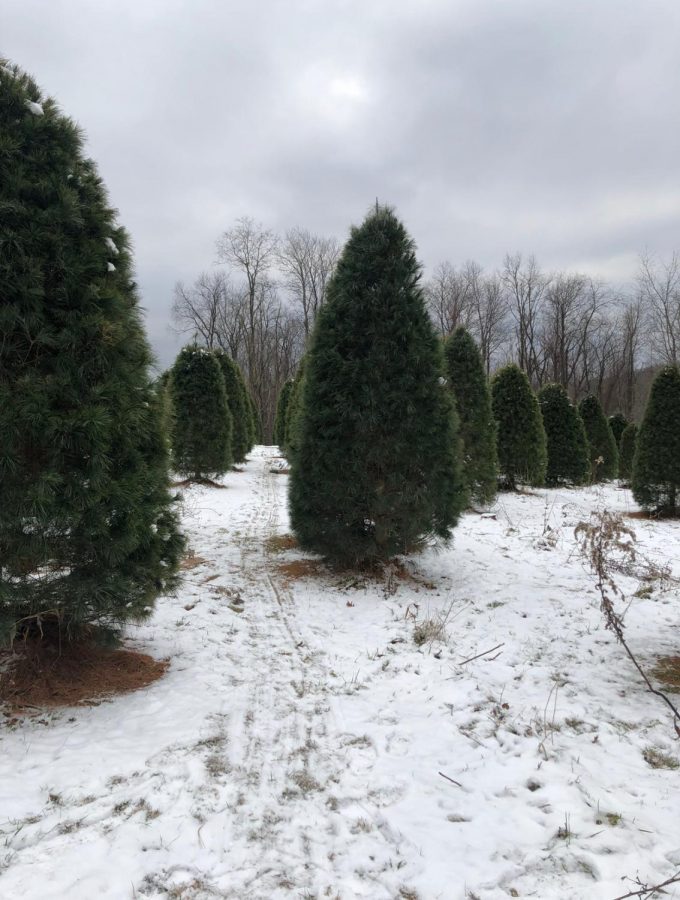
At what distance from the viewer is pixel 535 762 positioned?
2.66 m

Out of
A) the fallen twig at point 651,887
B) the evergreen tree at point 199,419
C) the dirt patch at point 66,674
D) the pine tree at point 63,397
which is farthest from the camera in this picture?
the evergreen tree at point 199,419

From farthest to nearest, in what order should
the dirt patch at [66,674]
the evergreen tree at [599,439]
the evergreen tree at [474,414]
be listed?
1. the evergreen tree at [599,439]
2. the evergreen tree at [474,414]
3. the dirt patch at [66,674]

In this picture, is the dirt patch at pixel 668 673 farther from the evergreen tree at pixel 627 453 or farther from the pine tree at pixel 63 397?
the evergreen tree at pixel 627 453

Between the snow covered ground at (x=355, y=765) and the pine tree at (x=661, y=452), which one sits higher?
the pine tree at (x=661, y=452)

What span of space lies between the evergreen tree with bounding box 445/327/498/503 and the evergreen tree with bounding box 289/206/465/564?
4.91 m

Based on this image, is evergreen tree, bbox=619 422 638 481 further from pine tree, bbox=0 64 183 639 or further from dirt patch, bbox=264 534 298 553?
pine tree, bbox=0 64 183 639

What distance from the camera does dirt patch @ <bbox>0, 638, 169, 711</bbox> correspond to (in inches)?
123

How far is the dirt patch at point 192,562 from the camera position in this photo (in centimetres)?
607

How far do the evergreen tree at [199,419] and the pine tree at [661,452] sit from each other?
986 centimetres

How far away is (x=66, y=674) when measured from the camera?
10.9ft

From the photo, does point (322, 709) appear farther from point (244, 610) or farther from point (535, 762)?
point (244, 610)

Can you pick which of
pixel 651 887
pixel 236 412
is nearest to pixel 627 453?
pixel 236 412

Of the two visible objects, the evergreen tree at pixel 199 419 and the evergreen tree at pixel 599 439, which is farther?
the evergreen tree at pixel 599 439

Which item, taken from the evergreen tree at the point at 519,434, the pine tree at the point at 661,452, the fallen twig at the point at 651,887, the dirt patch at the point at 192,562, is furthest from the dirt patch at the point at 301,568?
the pine tree at the point at 661,452
